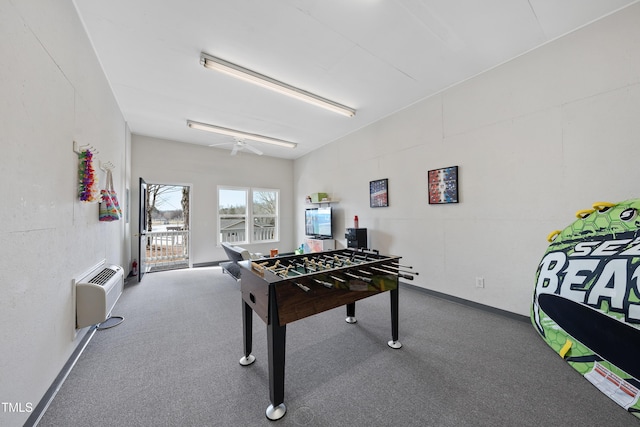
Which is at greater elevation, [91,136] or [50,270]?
[91,136]

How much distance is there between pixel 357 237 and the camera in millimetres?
4395

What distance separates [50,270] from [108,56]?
100 inches

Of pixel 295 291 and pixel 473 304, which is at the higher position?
pixel 295 291

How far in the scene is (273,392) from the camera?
4.83 ft

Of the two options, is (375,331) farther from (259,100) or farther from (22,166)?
(259,100)

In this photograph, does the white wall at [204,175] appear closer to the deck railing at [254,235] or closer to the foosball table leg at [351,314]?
the deck railing at [254,235]

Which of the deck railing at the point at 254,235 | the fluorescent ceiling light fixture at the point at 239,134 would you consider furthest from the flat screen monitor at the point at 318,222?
the fluorescent ceiling light fixture at the point at 239,134

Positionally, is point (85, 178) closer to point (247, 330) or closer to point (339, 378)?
point (247, 330)

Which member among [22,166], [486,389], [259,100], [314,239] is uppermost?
[259,100]

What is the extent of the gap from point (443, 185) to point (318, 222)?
3.20 metres

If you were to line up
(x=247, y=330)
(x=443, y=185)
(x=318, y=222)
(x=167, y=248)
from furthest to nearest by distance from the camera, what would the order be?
(x=167, y=248) < (x=318, y=222) < (x=443, y=185) < (x=247, y=330)

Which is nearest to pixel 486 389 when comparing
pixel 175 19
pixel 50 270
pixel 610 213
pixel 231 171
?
pixel 610 213

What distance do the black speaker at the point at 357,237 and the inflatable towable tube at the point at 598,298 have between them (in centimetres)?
260

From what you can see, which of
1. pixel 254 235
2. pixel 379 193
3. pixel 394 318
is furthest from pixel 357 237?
pixel 254 235
